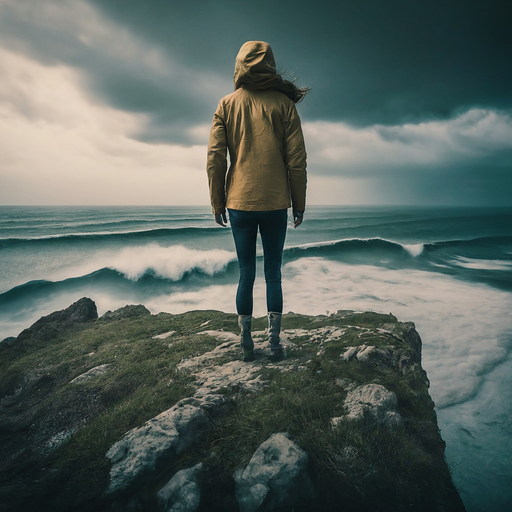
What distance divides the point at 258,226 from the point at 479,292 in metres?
10.2

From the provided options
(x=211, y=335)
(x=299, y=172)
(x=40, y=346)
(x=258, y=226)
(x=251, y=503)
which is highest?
(x=299, y=172)

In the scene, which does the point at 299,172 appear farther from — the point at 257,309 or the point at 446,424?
the point at 257,309

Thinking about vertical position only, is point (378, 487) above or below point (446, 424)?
above

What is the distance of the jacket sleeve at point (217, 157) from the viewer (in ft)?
8.82

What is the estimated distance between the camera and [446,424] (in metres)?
3.33

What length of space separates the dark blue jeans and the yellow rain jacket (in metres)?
0.10

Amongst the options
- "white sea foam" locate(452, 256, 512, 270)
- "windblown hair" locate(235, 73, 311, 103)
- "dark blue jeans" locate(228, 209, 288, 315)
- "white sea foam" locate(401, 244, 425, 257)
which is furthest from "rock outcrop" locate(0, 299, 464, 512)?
"white sea foam" locate(401, 244, 425, 257)

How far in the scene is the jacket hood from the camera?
98.7 inches

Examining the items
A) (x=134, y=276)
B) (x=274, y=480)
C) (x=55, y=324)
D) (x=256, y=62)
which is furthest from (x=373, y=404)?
(x=134, y=276)

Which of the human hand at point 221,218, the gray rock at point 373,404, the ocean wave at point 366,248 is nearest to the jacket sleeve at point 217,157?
the human hand at point 221,218

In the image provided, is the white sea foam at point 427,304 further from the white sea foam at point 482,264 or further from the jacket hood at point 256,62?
the jacket hood at point 256,62

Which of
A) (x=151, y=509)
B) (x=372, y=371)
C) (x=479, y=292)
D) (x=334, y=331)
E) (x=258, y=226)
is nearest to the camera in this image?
(x=151, y=509)

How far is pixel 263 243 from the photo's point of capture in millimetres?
2820

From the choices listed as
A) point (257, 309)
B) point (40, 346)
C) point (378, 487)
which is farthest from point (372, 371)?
point (257, 309)
